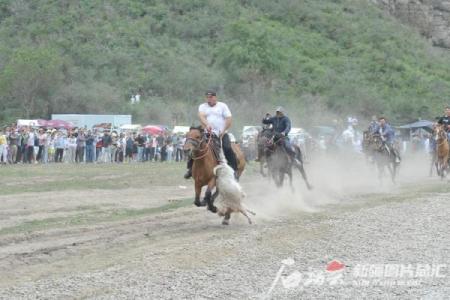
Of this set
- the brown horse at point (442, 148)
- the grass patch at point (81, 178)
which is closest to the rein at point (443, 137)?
the brown horse at point (442, 148)

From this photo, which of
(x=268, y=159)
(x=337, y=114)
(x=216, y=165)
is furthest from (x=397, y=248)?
(x=337, y=114)

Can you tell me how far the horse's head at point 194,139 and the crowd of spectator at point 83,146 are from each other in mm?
22864

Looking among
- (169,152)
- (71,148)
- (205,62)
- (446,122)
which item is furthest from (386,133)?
(205,62)

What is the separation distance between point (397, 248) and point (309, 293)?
3.78 m

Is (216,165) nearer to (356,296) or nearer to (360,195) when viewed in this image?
(356,296)

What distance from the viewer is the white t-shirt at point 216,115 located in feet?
60.0

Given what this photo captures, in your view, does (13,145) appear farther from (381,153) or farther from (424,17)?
(424,17)

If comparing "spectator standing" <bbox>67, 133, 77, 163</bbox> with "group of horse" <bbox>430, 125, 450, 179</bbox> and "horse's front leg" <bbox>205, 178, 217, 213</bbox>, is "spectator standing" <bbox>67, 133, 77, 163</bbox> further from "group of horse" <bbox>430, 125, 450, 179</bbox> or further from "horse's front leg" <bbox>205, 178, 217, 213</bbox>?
"horse's front leg" <bbox>205, 178, 217, 213</bbox>

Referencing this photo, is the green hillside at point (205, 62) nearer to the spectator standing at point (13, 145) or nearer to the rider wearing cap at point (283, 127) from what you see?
the spectator standing at point (13, 145)

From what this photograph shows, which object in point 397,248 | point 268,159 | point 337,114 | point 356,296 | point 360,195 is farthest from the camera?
point 337,114

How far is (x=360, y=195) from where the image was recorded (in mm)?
26625

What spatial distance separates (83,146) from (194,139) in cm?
2759

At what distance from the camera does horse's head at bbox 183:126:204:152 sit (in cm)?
1741

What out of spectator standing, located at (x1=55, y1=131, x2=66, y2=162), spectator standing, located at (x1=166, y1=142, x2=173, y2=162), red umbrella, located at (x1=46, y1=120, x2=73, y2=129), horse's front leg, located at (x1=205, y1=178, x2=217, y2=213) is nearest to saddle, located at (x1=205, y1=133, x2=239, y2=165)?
horse's front leg, located at (x1=205, y1=178, x2=217, y2=213)
